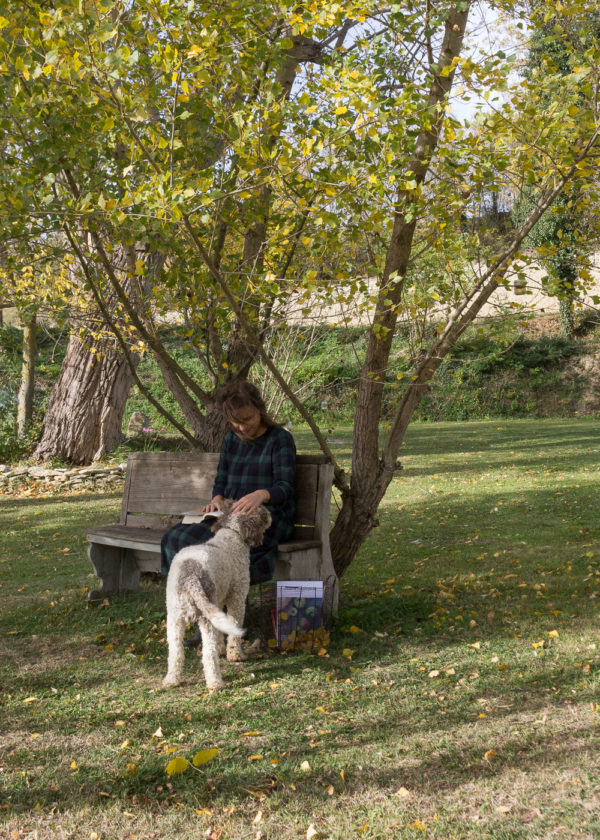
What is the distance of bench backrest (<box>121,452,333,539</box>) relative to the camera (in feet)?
14.6

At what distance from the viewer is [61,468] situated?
11906 millimetres

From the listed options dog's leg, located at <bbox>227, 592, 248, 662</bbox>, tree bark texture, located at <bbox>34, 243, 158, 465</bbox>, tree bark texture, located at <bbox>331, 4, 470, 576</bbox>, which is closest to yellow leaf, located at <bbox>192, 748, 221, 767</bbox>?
dog's leg, located at <bbox>227, 592, 248, 662</bbox>

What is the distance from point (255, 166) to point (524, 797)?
297cm

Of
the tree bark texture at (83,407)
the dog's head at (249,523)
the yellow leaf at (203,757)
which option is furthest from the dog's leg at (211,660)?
the tree bark texture at (83,407)

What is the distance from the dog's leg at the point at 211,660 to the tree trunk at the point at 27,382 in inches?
415

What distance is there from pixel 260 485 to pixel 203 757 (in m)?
1.85

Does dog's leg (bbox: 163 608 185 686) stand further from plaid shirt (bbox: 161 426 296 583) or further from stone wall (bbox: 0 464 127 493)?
stone wall (bbox: 0 464 127 493)

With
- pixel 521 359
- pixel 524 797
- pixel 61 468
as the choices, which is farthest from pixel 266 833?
pixel 521 359

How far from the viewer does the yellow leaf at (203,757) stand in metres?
2.83

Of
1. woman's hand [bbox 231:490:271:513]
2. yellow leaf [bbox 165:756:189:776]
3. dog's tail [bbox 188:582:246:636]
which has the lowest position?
yellow leaf [bbox 165:756:189:776]

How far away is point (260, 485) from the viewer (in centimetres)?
447

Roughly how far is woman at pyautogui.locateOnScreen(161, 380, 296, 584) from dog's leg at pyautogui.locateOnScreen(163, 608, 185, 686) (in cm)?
59

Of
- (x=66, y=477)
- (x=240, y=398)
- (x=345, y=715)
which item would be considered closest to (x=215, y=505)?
(x=240, y=398)

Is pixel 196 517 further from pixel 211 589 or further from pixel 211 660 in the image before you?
pixel 211 660
